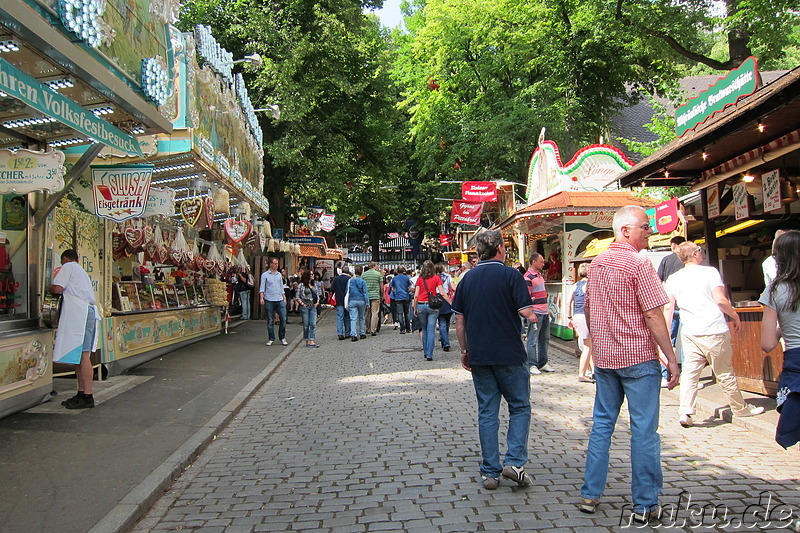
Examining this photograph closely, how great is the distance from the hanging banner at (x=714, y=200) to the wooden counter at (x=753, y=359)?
256 centimetres

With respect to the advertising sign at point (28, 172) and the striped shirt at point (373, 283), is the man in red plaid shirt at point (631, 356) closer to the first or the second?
the advertising sign at point (28, 172)

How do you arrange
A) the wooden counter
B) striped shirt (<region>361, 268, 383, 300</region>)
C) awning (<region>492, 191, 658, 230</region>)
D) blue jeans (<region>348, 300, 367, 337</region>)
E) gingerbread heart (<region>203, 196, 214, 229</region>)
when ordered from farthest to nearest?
striped shirt (<region>361, 268, 383, 300</region>) < blue jeans (<region>348, 300, 367, 337</region>) < awning (<region>492, 191, 658, 230</region>) < gingerbread heart (<region>203, 196, 214, 229</region>) < the wooden counter

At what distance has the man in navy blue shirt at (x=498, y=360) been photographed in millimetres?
4371

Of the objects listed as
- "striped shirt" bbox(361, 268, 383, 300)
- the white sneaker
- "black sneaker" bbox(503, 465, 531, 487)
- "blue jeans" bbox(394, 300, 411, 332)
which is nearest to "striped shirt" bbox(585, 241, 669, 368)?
"black sneaker" bbox(503, 465, 531, 487)

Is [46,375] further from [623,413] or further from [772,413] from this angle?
[772,413]

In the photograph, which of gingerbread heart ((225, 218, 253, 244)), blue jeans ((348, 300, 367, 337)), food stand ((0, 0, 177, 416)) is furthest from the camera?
blue jeans ((348, 300, 367, 337))

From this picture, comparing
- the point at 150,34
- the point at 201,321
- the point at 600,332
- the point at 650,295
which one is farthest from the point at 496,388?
the point at 201,321

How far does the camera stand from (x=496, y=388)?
14.8 feet

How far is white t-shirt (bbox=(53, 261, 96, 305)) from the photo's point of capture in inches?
270

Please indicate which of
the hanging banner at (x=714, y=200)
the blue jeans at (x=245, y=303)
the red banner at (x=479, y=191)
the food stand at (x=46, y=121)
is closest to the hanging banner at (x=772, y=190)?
the hanging banner at (x=714, y=200)

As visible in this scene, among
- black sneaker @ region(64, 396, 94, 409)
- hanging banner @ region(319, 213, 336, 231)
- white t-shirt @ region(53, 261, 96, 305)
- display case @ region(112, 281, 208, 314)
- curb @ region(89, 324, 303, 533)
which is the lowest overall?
curb @ region(89, 324, 303, 533)

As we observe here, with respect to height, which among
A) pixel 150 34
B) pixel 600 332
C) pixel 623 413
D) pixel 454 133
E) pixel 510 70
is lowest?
pixel 623 413

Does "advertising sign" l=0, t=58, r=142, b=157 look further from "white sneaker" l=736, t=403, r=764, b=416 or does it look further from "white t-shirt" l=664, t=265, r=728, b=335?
"white sneaker" l=736, t=403, r=764, b=416

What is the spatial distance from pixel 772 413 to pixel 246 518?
5.51m
